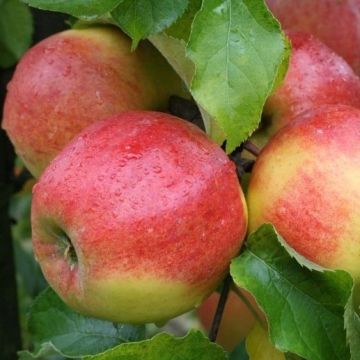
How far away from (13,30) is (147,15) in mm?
626

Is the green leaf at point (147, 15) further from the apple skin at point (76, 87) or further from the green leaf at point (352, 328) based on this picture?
the green leaf at point (352, 328)

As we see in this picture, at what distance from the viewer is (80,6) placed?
34.8 inches

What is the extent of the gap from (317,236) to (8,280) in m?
0.84

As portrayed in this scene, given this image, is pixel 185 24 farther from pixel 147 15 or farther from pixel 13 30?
pixel 13 30

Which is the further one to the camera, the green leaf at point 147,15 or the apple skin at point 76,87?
the apple skin at point 76,87

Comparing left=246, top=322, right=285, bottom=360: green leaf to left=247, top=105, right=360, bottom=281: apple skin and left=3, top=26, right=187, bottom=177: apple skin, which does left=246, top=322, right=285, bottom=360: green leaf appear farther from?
left=3, top=26, right=187, bottom=177: apple skin

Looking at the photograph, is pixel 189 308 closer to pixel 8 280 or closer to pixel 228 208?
pixel 228 208

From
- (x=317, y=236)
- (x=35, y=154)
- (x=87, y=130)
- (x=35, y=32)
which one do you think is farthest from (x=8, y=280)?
(x=317, y=236)

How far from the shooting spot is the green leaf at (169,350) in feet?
2.90

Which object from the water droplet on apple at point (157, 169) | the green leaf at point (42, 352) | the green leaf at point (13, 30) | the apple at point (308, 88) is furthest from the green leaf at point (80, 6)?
the green leaf at point (13, 30)

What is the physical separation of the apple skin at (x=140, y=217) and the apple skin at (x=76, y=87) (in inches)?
5.1

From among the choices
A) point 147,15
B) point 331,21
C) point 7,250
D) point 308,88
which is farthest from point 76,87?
point 7,250

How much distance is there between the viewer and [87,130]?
927 millimetres

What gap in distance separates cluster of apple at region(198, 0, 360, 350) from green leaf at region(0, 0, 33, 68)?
0.55 meters
